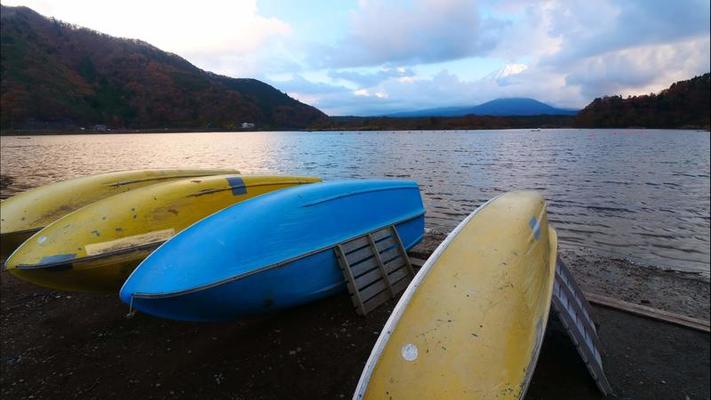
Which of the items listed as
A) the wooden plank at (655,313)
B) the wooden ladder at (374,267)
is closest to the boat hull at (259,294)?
the wooden ladder at (374,267)

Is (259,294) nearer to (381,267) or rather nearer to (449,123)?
(381,267)

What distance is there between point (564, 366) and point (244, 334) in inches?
136

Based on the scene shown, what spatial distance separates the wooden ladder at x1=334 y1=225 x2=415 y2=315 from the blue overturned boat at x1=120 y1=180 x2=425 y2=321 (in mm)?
122

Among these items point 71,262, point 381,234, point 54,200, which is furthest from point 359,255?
point 54,200

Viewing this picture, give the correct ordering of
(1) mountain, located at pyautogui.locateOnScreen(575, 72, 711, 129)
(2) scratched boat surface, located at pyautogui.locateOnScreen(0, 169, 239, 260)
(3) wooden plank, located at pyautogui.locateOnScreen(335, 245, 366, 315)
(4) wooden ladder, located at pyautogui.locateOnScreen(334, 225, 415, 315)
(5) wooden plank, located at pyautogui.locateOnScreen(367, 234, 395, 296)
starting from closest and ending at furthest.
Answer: (3) wooden plank, located at pyautogui.locateOnScreen(335, 245, 366, 315) < (4) wooden ladder, located at pyautogui.locateOnScreen(334, 225, 415, 315) < (5) wooden plank, located at pyautogui.locateOnScreen(367, 234, 395, 296) < (2) scratched boat surface, located at pyautogui.locateOnScreen(0, 169, 239, 260) < (1) mountain, located at pyautogui.locateOnScreen(575, 72, 711, 129)

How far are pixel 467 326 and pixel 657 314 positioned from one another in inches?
157

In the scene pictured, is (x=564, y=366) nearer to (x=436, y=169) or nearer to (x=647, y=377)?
(x=647, y=377)

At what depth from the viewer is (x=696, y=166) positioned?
29.7 metres

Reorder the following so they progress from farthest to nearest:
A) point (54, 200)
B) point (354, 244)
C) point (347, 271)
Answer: point (54, 200) → point (354, 244) → point (347, 271)

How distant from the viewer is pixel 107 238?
458cm

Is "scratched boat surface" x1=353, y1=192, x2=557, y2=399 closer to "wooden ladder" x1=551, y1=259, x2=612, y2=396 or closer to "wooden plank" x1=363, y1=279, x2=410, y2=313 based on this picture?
"wooden ladder" x1=551, y1=259, x2=612, y2=396

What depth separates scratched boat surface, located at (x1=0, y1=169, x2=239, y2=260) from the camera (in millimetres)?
5527

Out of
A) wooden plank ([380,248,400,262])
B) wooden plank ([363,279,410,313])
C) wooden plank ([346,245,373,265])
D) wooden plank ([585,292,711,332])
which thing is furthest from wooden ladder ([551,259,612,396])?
wooden plank ([346,245,373,265])

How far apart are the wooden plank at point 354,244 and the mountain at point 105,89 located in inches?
4256
